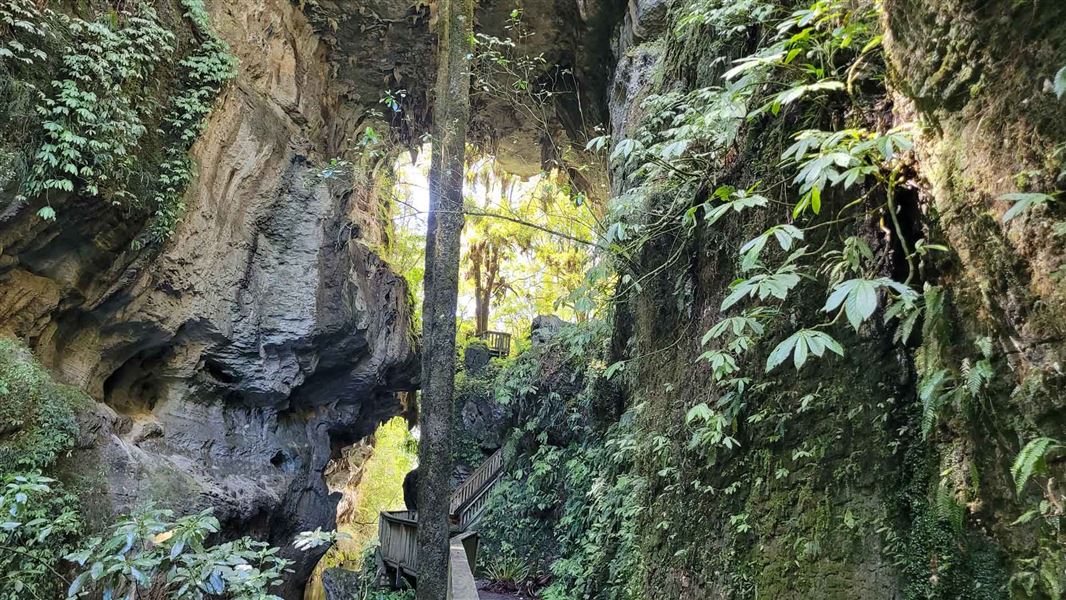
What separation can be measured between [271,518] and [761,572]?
8175 millimetres

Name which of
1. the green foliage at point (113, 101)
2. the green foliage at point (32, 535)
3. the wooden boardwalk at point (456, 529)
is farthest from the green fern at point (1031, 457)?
the green foliage at point (113, 101)

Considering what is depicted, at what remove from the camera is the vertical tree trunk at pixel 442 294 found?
6504 mm

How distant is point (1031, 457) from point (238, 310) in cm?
938

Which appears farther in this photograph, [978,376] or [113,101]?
[113,101]

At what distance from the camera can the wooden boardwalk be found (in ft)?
31.4

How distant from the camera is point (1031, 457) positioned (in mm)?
1600

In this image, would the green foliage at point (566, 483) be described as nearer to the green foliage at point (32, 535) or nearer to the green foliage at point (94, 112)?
the green foliage at point (32, 535)

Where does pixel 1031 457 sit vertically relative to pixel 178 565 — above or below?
above

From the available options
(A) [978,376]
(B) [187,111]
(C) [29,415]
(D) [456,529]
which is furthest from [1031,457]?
(D) [456,529]

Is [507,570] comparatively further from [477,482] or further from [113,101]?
[113,101]

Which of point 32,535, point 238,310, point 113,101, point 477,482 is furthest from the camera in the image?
point 477,482

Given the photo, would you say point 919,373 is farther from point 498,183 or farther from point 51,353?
point 498,183

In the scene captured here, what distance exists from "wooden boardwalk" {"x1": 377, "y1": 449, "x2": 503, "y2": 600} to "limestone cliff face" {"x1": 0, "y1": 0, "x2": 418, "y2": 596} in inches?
55.7

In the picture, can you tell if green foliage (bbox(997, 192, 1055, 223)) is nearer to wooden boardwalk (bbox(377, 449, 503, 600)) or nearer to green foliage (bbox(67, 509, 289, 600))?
green foliage (bbox(67, 509, 289, 600))
